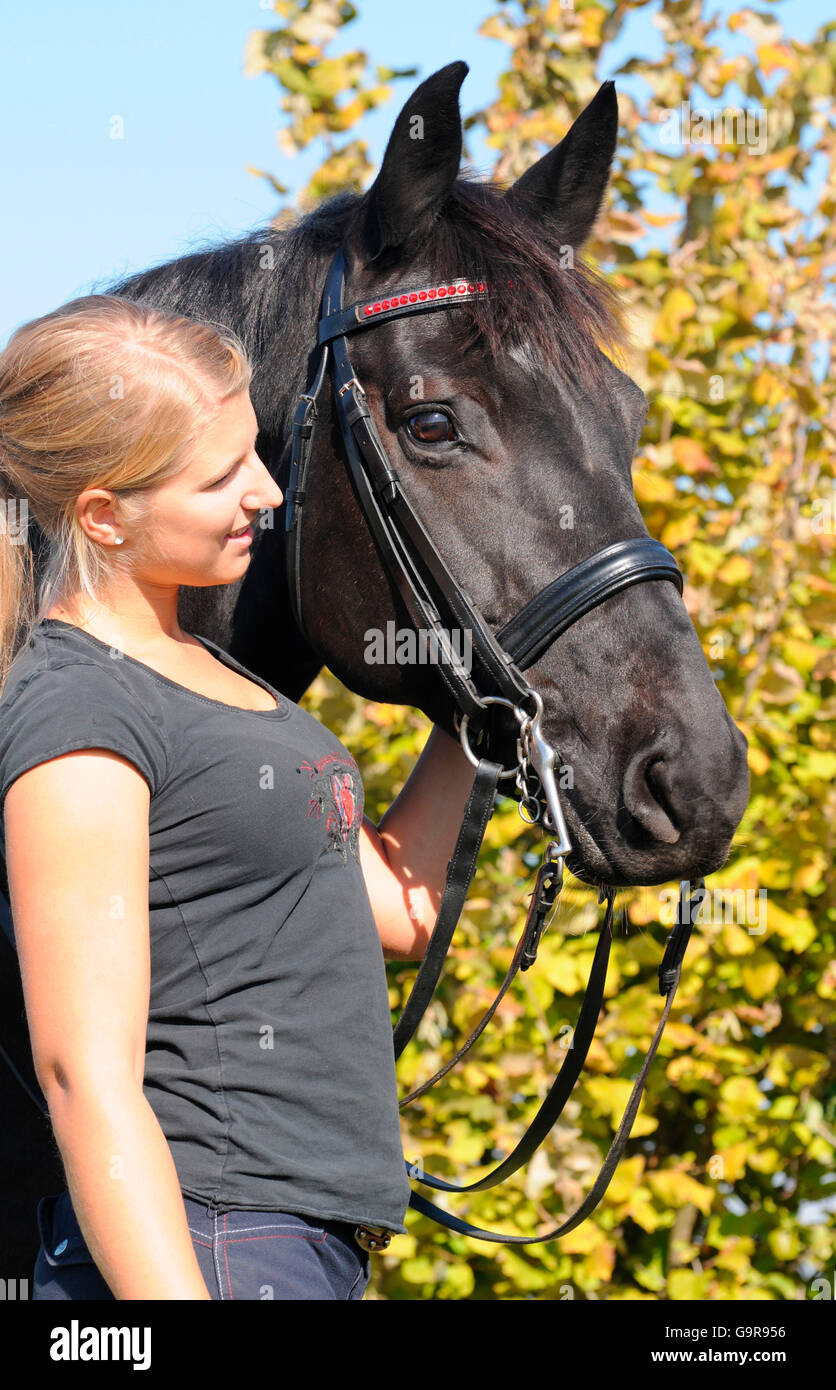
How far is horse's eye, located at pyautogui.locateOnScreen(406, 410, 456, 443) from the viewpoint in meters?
1.77

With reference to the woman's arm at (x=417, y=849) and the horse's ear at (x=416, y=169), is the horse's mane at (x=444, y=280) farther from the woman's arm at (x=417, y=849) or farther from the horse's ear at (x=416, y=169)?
the woman's arm at (x=417, y=849)

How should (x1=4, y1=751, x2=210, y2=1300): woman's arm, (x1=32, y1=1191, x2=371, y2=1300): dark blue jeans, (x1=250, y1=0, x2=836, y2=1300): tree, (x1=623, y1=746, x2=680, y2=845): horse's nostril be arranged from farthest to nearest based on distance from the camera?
(x1=250, y1=0, x2=836, y2=1300): tree, (x1=623, y1=746, x2=680, y2=845): horse's nostril, (x1=32, y1=1191, x2=371, y2=1300): dark blue jeans, (x1=4, y1=751, x2=210, y2=1300): woman's arm

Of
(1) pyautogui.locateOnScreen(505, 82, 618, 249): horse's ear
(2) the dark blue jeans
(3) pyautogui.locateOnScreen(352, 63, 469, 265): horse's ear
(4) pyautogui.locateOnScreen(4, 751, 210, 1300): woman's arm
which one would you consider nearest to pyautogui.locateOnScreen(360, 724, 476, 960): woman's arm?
(2) the dark blue jeans

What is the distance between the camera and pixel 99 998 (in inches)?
44.1

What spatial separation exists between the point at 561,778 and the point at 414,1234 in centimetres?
198

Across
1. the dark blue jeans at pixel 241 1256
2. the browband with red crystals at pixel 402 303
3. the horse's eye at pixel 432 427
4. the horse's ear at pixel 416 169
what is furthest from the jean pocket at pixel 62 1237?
the horse's ear at pixel 416 169

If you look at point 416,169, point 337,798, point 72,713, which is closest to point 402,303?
point 416,169

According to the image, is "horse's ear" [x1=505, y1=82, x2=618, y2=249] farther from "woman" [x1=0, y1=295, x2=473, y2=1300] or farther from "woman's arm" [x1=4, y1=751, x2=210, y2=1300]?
"woman's arm" [x1=4, y1=751, x2=210, y2=1300]

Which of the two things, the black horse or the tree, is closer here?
the black horse

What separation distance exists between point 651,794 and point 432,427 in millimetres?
636

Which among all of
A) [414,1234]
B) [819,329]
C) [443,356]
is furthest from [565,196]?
[414,1234]

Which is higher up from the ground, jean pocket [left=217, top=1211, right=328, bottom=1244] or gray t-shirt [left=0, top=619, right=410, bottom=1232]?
gray t-shirt [left=0, top=619, right=410, bottom=1232]

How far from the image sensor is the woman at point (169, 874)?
1123 millimetres
